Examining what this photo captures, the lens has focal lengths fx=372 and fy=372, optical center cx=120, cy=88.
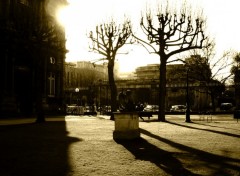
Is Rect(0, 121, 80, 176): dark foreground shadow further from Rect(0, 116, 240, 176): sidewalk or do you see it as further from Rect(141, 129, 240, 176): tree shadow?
Rect(141, 129, 240, 176): tree shadow

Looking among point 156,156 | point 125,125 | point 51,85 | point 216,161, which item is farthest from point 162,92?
point 216,161

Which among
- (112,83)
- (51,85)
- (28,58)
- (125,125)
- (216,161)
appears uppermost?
(28,58)

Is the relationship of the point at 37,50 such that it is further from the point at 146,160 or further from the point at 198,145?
the point at 146,160

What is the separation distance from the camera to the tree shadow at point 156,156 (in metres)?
7.79

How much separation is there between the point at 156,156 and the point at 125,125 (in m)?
4.45

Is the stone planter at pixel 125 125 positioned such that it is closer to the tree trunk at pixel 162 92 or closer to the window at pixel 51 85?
the tree trunk at pixel 162 92

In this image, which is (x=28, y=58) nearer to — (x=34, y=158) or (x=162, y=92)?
(x=162, y=92)

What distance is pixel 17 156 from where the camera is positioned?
966 centimetres

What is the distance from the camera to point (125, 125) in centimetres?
1415

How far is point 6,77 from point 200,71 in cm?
3351

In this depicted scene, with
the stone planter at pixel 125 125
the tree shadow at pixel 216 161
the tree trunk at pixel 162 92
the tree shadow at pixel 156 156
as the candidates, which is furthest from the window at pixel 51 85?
the tree shadow at pixel 216 161

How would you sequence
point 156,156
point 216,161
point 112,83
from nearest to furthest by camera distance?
1. point 216,161
2. point 156,156
3. point 112,83

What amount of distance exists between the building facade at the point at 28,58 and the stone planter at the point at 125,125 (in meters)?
10.9

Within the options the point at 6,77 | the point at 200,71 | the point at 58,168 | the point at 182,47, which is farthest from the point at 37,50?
the point at 200,71
